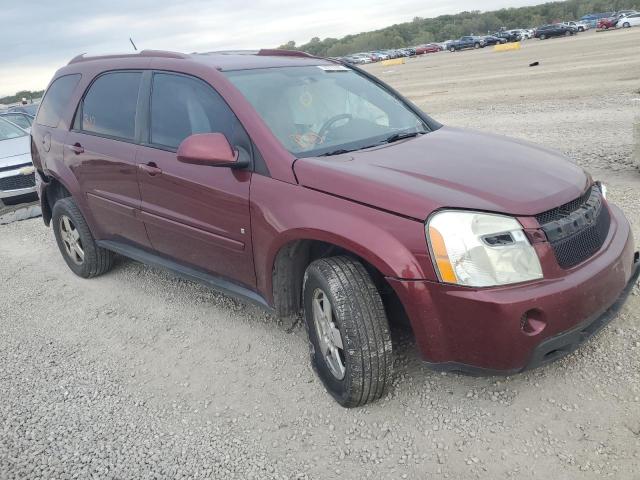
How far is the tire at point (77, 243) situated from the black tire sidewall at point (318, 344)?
2.73 m

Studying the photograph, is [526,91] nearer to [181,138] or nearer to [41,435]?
[181,138]

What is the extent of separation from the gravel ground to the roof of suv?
5.85 ft

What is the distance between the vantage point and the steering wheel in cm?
348

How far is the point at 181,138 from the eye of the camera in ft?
12.4

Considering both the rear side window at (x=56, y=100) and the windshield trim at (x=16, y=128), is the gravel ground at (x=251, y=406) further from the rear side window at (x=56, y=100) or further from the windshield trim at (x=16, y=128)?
the windshield trim at (x=16, y=128)

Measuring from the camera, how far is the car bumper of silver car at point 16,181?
9.06 metres

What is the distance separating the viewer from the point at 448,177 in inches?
111

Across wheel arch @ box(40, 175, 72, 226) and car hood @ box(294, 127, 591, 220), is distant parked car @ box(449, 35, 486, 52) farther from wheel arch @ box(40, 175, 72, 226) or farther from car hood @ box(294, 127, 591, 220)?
car hood @ box(294, 127, 591, 220)

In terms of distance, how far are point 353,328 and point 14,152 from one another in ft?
29.0

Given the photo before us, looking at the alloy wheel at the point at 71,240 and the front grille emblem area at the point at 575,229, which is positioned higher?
the front grille emblem area at the point at 575,229

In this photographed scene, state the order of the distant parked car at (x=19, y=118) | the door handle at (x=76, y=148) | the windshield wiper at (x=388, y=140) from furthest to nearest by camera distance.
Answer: the distant parked car at (x=19, y=118), the door handle at (x=76, y=148), the windshield wiper at (x=388, y=140)

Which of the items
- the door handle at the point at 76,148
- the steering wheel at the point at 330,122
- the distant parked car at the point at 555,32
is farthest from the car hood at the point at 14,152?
the distant parked car at the point at 555,32

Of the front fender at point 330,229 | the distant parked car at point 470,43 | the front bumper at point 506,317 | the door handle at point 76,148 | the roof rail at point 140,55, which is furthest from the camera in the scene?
the distant parked car at point 470,43

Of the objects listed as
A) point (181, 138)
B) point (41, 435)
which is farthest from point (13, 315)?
point (181, 138)
